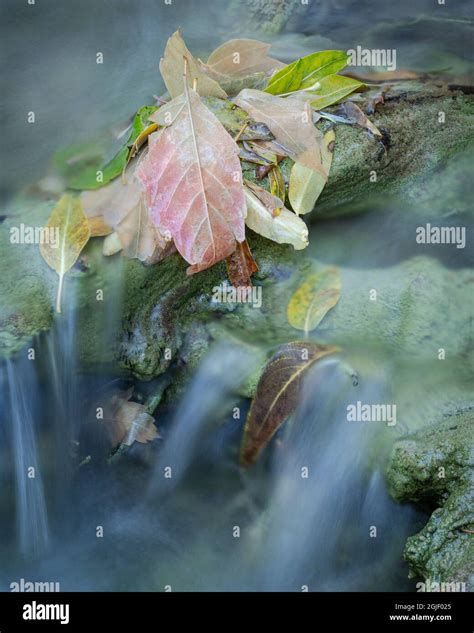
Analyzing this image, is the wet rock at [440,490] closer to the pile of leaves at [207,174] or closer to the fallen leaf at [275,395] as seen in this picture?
the fallen leaf at [275,395]

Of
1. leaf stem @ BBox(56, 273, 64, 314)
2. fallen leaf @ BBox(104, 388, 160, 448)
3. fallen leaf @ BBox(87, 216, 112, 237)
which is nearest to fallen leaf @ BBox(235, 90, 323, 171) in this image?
fallen leaf @ BBox(87, 216, 112, 237)

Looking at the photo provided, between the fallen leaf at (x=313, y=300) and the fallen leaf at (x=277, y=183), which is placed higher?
the fallen leaf at (x=277, y=183)

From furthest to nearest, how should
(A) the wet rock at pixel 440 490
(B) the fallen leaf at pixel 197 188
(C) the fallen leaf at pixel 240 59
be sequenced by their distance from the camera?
(C) the fallen leaf at pixel 240 59 → (B) the fallen leaf at pixel 197 188 → (A) the wet rock at pixel 440 490

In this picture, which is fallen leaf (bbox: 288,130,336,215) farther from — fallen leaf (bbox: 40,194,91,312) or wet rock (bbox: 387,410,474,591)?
wet rock (bbox: 387,410,474,591)

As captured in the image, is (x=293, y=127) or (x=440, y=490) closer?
(x=440, y=490)

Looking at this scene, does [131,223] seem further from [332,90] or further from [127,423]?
[332,90]

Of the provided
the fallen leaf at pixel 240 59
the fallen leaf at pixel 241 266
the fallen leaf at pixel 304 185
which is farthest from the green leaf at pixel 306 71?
the fallen leaf at pixel 241 266

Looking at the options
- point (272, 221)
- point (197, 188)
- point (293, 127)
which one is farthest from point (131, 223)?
point (293, 127)
